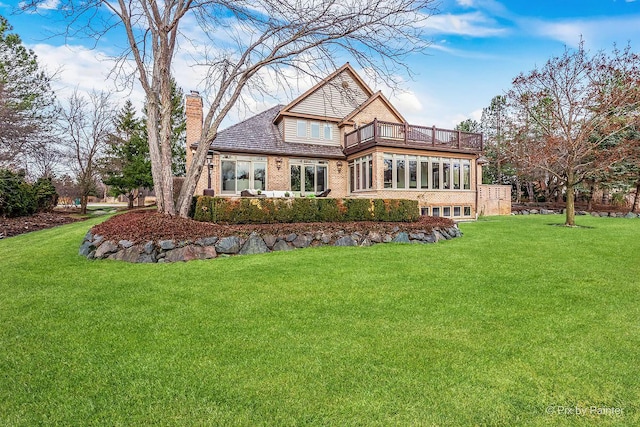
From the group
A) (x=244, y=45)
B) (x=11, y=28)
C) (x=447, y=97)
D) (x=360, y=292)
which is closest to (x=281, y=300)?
(x=360, y=292)

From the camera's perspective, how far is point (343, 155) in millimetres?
17750

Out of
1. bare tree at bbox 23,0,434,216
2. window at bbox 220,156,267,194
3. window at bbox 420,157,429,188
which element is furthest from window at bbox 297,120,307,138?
bare tree at bbox 23,0,434,216

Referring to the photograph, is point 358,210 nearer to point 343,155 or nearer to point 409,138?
point 409,138

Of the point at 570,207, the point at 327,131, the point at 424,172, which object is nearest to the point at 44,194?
the point at 327,131

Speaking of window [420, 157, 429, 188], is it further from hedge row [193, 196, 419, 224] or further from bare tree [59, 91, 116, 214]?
bare tree [59, 91, 116, 214]

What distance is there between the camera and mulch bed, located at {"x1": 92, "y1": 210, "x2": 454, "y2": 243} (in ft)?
25.3

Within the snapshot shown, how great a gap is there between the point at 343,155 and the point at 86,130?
18389mm

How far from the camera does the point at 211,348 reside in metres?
3.16

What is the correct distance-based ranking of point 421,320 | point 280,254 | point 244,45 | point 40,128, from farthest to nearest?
point 40,128, point 244,45, point 280,254, point 421,320

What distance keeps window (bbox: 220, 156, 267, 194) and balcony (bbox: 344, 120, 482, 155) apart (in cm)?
466

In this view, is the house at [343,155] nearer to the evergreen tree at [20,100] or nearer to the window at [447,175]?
the window at [447,175]

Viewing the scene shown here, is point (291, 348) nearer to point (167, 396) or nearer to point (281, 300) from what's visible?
point (167, 396)

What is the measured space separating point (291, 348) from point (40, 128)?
1637cm

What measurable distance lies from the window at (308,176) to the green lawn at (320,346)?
11.0m
